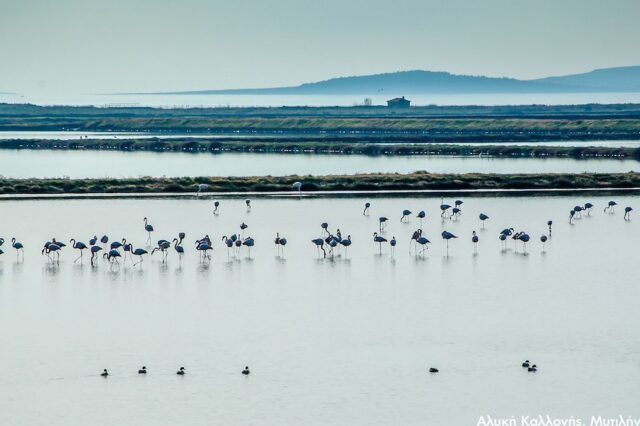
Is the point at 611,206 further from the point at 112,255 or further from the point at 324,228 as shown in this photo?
the point at 112,255

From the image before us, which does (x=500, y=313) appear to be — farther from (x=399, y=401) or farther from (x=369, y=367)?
(x=399, y=401)

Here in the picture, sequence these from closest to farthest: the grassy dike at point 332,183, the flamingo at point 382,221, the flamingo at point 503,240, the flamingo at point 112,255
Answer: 1. the flamingo at point 112,255
2. the flamingo at point 503,240
3. the flamingo at point 382,221
4. the grassy dike at point 332,183

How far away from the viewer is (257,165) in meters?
72.6

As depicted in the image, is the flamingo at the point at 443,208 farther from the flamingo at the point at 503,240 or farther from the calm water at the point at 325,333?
the flamingo at the point at 503,240

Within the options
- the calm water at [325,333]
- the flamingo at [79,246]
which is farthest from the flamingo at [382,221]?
the flamingo at [79,246]

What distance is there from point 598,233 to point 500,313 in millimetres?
13795

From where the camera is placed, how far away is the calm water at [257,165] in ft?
215

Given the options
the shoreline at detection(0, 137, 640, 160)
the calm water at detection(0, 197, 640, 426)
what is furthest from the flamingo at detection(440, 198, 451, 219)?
the shoreline at detection(0, 137, 640, 160)

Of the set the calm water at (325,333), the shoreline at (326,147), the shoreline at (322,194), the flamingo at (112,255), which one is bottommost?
the calm water at (325,333)

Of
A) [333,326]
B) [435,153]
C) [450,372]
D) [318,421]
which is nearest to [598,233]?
[333,326]

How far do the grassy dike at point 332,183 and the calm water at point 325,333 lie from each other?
1423 centimetres

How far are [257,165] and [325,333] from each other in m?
49.0

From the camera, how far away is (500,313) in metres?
25.8

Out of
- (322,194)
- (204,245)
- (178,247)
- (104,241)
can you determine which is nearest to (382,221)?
(204,245)
